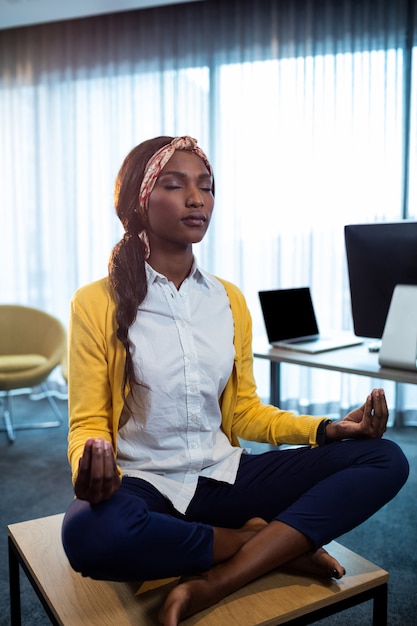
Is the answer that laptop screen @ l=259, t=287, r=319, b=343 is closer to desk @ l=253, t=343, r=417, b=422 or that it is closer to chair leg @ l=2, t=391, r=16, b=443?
desk @ l=253, t=343, r=417, b=422

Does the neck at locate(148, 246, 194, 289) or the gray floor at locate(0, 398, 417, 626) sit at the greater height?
the neck at locate(148, 246, 194, 289)

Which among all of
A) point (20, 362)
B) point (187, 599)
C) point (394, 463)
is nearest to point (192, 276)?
point (394, 463)

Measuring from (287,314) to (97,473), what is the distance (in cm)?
150

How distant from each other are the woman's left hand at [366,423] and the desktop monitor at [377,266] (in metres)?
0.79

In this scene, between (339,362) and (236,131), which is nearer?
(339,362)

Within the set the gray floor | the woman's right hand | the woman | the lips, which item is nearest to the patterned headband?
the woman

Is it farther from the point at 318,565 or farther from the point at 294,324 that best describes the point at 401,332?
the point at 318,565

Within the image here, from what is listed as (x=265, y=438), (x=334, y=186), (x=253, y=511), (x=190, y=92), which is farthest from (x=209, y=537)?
(x=190, y=92)

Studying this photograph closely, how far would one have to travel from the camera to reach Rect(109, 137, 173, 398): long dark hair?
147cm

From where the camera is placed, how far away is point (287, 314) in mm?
2486

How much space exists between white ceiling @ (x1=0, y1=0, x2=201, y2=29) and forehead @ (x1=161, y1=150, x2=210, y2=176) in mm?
2612

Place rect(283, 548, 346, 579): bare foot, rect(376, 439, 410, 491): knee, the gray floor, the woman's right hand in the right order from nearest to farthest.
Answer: the woman's right hand < rect(283, 548, 346, 579): bare foot < rect(376, 439, 410, 491): knee < the gray floor

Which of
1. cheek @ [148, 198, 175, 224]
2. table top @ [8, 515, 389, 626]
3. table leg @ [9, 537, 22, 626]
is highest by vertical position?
cheek @ [148, 198, 175, 224]

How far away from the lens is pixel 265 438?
1634 mm
